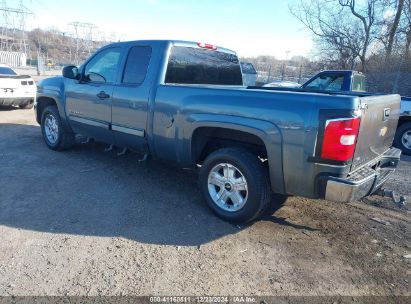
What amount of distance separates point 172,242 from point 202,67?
264cm

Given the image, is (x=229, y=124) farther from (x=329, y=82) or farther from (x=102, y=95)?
(x=329, y=82)

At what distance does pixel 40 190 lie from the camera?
4.72 m

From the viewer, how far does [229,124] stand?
3770 mm

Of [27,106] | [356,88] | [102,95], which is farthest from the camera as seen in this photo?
[27,106]

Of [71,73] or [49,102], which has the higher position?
[71,73]

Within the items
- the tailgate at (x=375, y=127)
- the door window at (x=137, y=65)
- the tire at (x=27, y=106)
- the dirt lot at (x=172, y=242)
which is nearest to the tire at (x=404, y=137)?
the dirt lot at (x=172, y=242)

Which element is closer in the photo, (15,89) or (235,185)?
(235,185)

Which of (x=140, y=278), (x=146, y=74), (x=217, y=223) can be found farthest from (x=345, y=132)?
(x=146, y=74)

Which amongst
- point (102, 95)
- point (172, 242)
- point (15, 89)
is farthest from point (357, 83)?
point (15, 89)

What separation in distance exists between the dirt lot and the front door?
2.52ft

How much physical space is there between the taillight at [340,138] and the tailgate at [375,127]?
0.14 metres

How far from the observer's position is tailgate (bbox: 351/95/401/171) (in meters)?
3.36

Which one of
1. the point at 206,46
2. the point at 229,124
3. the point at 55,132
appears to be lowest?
the point at 55,132

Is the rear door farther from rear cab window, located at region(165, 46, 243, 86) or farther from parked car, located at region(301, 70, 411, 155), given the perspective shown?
parked car, located at region(301, 70, 411, 155)
